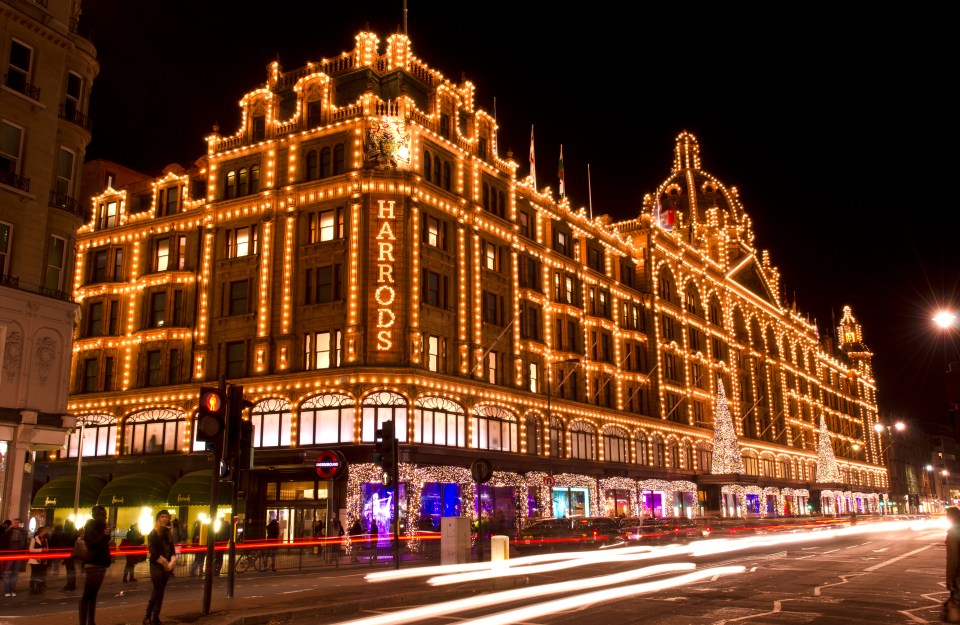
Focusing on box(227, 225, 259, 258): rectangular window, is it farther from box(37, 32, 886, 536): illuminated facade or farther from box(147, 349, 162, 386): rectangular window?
box(147, 349, 162, 386): rectangular window

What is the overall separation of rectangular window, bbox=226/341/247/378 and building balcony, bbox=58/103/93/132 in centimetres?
1778

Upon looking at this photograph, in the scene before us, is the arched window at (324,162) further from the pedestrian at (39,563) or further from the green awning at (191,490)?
the pedestrian at (39,563)

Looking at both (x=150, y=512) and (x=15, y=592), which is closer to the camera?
Answer: (x=15, y=592)

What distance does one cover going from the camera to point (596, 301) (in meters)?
64.1

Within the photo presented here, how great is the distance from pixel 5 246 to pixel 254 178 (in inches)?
879

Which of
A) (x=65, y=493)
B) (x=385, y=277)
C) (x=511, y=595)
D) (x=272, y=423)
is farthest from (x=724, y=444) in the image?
(x=511, y=595)

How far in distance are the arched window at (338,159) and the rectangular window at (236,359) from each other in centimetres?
1111

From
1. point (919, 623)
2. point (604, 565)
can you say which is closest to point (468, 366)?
point (604, 565)

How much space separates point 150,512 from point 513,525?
20.5 m

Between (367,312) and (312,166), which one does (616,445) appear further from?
(312,166)

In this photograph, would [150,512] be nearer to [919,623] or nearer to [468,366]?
[468,366]

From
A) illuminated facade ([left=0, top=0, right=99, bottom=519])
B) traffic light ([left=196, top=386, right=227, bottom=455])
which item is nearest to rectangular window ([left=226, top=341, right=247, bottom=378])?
illuminated facade ([left=0, top=0, right=99, bottom=519])

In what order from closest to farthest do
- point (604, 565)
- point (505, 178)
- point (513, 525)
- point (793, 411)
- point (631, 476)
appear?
point (604, 565) < point (513, 525) < point (505, 178) < point (631, 476) < point (793, 411)

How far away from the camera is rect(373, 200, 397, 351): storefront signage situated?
44281 millimetres
